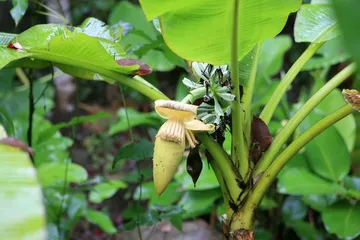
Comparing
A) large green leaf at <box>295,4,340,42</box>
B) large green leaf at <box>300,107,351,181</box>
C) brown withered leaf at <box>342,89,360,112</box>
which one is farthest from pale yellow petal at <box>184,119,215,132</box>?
large green leaf at <box>300,107,351,181</box>

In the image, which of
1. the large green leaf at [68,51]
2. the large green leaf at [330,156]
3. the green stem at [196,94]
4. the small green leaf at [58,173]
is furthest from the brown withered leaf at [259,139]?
the small green leaf at [58,173]

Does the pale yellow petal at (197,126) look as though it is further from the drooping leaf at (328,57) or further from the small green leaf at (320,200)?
the drooping leaf at (328,57)

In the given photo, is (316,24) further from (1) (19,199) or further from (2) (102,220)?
(2) (102,220)

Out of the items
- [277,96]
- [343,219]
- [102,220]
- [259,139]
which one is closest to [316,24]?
[277,96]

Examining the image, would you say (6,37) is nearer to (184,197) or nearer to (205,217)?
(184,197)

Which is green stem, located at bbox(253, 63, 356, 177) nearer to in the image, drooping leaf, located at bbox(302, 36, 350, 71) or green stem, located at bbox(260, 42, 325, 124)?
green stem, located at bbox(260, 42, 325, 124)

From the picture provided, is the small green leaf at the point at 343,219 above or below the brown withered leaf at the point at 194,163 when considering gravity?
below

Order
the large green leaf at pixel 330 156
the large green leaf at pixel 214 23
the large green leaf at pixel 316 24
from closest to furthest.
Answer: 1. the large green leaf at pixel 214 23
2. the large green leaf at pixel 316 24
3. the large green leaf at pixel 330 156
